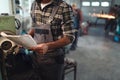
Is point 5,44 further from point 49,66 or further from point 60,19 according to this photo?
point 60,19

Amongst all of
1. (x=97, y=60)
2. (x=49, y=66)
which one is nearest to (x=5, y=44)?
(x=49, y=66)

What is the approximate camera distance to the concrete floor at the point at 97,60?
326 centimetres

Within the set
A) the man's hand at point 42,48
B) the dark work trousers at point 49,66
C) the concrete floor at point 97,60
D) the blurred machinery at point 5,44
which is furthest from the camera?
the concrete floor at point 97,60

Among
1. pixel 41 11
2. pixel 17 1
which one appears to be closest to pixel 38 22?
pixel 41 11

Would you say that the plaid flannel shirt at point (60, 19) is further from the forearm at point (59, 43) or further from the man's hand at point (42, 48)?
the man's hand at point (42, 48)

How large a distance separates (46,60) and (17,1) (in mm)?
1843

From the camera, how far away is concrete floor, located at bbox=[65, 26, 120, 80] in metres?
3.26

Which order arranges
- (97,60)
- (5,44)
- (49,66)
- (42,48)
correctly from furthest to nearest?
(97,60) < (5,44) < (49,66) < (42,48)

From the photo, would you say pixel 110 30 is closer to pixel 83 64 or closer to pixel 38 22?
pixel 83 64

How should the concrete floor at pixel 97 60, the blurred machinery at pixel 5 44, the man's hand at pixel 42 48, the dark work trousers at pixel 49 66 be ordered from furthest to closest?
the concrete floor at pixel 97 60 → the blurred machinery at pixel 5 44 → the dark work trousers at pixel 49 66 → the man's hand at pixel 42 48

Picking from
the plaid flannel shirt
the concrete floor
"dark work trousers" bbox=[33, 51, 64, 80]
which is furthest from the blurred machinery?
the concrete floor

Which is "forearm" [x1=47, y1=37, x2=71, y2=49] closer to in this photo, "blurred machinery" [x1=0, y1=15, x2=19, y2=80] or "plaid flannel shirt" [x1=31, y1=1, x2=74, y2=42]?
"plaid flannel shirt" [x1=31, y1=1, x2=74, y2=42]

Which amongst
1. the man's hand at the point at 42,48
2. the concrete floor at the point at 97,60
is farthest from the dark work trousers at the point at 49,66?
the concrete floor at the point at 97,60

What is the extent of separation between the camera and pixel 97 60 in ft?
13.4
